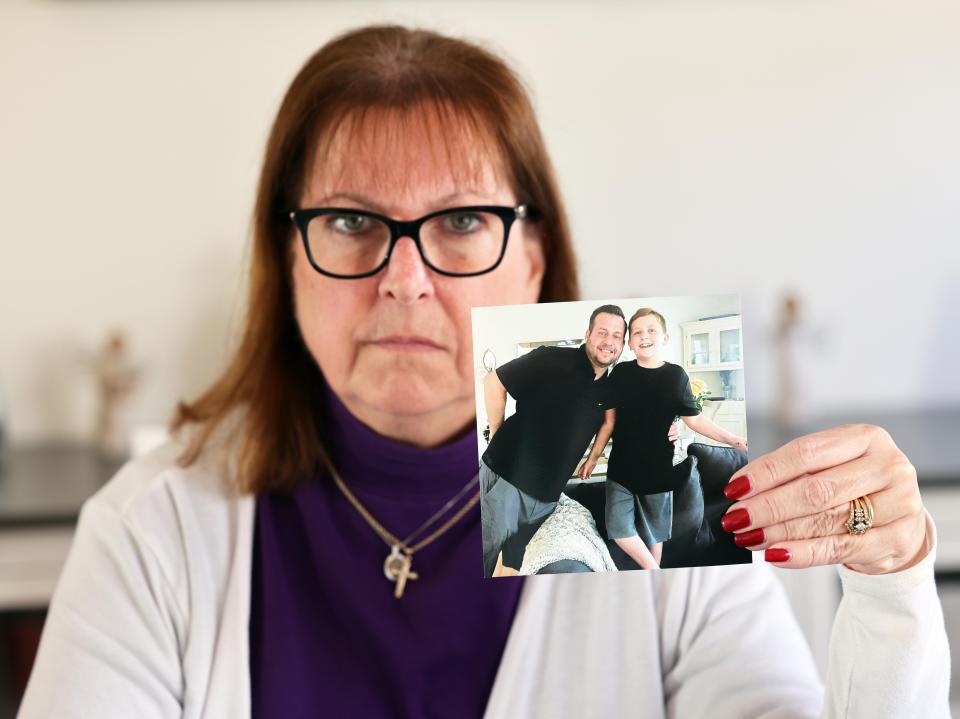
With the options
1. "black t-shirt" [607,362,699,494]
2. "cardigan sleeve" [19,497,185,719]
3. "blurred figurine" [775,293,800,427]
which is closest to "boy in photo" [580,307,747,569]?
"black t-shirt" [607,362,699,494]

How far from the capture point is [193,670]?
3.60 ft

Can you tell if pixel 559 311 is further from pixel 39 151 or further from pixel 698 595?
pixel 39 151

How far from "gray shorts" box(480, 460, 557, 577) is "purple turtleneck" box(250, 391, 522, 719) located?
279 mm

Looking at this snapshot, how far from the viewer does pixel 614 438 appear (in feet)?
2.88

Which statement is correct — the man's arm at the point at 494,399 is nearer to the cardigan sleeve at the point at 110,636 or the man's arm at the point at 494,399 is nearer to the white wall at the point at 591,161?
the cardigan sleeve at the point at 110,636

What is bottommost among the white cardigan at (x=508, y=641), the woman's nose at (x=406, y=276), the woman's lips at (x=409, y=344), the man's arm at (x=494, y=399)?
the white cardigan at (x=508, y=641)

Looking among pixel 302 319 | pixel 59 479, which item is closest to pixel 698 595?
pixel 302 319

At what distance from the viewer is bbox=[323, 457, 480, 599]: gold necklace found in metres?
1.17

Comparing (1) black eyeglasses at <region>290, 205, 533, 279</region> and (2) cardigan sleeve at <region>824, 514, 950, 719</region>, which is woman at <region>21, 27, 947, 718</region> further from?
(2) cardigan sleeve at <region>824, 514, 950, 719</region>

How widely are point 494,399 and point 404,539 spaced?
0.38 metres

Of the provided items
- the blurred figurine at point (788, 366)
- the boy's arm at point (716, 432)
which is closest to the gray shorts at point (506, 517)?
the boy's arm at point (716, 432)

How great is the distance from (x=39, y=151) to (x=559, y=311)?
1.92 m

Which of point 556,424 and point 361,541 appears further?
point 361,541

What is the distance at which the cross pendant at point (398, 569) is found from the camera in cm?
116
